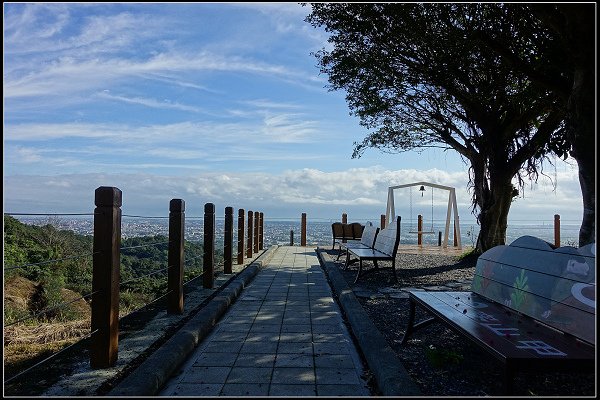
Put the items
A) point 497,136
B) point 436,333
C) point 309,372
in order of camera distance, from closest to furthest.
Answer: point 309,372 → point 436,333 → point 497,136

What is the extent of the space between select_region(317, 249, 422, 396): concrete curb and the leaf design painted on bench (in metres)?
1.00

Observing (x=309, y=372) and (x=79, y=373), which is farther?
(x=309, y=372)

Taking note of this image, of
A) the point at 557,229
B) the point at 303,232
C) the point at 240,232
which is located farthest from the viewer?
the point at 303,232

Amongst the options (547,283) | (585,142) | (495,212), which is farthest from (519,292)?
(495,212)

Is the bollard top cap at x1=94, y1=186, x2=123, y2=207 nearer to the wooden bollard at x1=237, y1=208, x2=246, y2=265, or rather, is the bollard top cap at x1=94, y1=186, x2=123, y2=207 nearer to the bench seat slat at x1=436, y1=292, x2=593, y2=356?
the bench seat slat at x1=436, y1=292, x2=593, y2=356

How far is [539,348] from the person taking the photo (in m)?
2.76

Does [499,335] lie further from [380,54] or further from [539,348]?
[380,54]

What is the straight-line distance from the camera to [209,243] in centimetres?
798

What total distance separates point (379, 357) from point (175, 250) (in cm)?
289

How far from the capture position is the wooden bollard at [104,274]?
3.77 m

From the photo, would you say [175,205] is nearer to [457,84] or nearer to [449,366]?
[449,366]

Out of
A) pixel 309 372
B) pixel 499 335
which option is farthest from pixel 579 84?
pixel 309 372

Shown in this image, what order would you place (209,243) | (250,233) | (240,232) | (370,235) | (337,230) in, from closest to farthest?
(209,243) < (370,235) < (240,232) < (250,233) < (337,230)

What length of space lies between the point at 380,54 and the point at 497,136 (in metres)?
3.88
